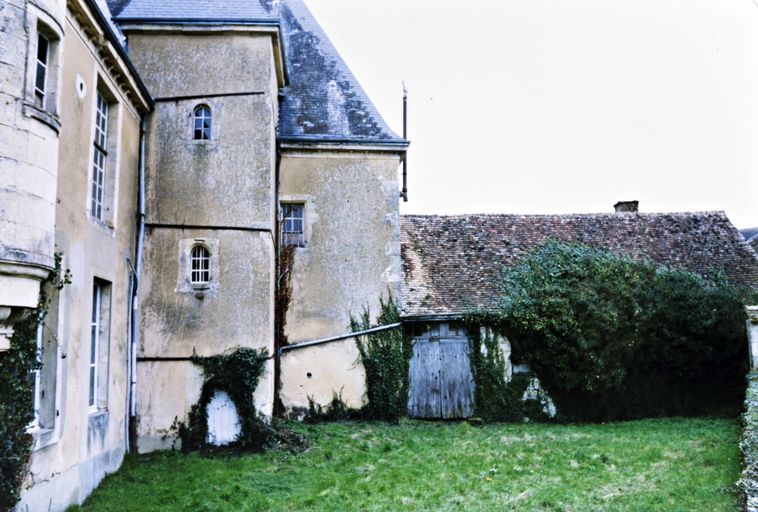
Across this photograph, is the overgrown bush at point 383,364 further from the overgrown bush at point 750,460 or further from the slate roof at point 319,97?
the overgrown bush at point 750,460

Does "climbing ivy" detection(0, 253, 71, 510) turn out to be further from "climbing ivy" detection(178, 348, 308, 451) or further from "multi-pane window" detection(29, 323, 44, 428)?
"climbing ivy" detection(178, 348, 308, 451)

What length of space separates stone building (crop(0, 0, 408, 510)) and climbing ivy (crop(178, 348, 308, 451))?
186mm

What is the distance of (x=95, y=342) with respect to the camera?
388 inches

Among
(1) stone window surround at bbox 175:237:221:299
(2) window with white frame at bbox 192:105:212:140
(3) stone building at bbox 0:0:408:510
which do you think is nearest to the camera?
(3) stone building at bbox 0:0:408:510

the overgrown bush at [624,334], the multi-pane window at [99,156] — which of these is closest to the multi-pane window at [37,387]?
the multi-pane window at [99,156]

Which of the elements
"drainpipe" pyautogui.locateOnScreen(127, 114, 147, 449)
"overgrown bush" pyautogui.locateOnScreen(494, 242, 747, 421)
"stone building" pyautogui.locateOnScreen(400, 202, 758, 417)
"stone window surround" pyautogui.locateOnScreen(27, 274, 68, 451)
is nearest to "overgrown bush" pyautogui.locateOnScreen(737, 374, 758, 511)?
"overgrown bush" pyautogui.locateOnScreen(494, 242, 747, 421)

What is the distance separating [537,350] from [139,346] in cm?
910

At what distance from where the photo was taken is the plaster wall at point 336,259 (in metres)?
14.9

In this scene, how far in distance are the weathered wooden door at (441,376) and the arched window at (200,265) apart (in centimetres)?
604

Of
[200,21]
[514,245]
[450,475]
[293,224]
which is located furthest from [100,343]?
[514,245]

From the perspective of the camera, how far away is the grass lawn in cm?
849

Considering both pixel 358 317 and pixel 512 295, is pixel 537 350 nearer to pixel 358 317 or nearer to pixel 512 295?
pixel 512 295

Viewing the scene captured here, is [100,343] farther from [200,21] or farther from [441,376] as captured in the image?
[441,376]

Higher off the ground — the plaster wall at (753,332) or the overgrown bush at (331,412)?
the plaster wall at (753,332)
